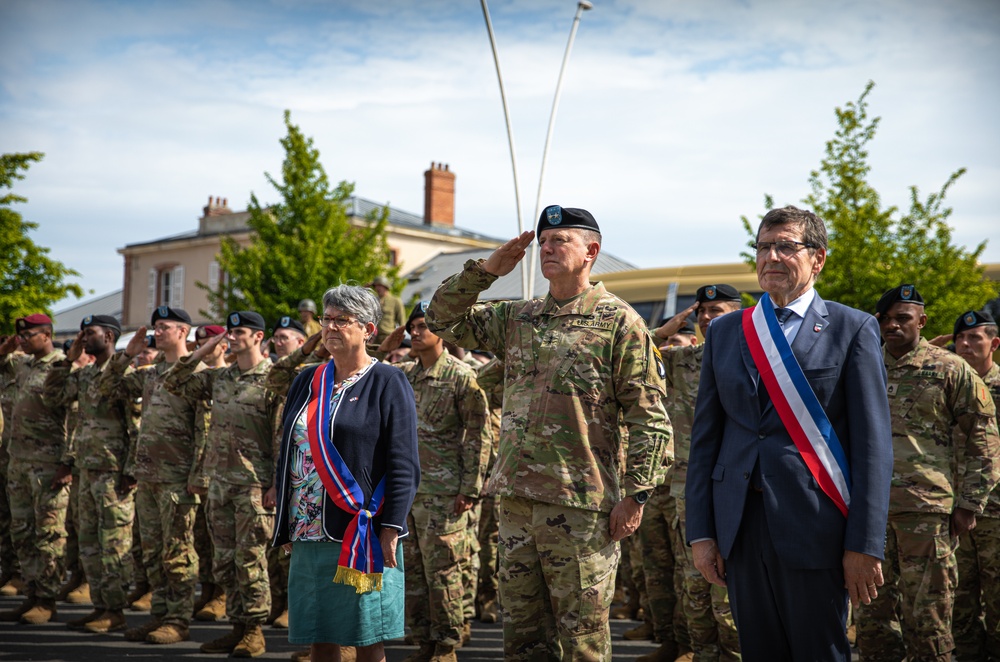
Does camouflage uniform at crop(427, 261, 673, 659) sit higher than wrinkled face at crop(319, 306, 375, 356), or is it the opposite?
wrinkled face at crop(319, 306, 375, 356)

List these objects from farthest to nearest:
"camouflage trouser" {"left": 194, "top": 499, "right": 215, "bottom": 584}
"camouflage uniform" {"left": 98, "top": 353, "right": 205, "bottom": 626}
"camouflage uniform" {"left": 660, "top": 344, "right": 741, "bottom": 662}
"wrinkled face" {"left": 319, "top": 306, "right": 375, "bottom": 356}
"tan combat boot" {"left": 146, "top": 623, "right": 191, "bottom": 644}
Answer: "camouflage trouser" {"left": 194, "top": 499, "right": 215, "bottom": 584}, "camouflage uniform" {"left": 98, "top": 353, "right": 205, "bottom": 626}, "tan combat boot" {"left": 146, "top": 623, "right": 191, "bottom": 644}, "camouflage uniform" {"left": 660, "top": 344, "right": 741, "bottom": 662}, "wrinkled face" {"left": 319, "top": 306, "right": 375, "bottom": 356}

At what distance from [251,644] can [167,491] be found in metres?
1.65

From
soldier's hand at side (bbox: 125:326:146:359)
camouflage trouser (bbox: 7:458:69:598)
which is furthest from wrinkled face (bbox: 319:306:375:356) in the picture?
camouflage trouser (bbox: 7:458:69:598)

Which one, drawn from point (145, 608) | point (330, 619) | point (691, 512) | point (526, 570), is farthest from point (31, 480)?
point (691, 512)

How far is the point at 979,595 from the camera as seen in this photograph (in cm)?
784

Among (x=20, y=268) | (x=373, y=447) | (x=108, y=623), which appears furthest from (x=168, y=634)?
(x=20, y=268)

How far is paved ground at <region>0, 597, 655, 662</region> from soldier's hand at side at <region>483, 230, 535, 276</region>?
405 centimetres

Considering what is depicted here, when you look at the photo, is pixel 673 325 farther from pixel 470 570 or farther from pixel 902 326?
pixel 470 570

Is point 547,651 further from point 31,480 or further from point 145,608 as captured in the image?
point 31,480

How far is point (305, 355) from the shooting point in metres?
7.86

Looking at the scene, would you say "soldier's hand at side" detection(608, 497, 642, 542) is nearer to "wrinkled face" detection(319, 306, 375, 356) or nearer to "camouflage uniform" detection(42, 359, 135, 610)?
"wrinkled face" detection(319, 306, 375, 356)

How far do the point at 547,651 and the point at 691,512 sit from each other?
1.12 metres

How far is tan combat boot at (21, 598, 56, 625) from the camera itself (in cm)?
910

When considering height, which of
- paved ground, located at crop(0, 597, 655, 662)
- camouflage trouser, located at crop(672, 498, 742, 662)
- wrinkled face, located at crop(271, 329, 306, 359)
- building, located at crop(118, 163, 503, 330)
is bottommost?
paved ground, located at crop(0, 597, 655, 662)
